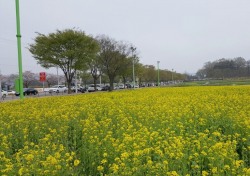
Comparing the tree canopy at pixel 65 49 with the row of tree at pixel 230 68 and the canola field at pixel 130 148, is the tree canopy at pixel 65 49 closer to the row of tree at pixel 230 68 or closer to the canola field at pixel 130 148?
the canola field at pixel 130 148

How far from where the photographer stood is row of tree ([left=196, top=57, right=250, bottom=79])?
98.1 m

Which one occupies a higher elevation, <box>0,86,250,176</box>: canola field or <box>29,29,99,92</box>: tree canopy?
<box>29,29,99,92</box>: tree canopy

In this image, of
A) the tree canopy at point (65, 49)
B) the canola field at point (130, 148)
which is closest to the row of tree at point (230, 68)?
the tree canopy at point (65, 49)

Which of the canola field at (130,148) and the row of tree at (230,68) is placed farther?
the row of tree at (230,68)

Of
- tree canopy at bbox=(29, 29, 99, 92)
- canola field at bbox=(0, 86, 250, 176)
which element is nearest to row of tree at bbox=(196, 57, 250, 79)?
tree canopy at bbox=(29, 29, 99, 92)

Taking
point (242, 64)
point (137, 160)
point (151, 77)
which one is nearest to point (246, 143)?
point (137, 160)

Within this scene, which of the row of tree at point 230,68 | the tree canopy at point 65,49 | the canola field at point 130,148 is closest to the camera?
the canola field at point 130,148

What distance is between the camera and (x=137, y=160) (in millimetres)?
3578

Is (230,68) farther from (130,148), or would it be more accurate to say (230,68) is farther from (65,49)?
(130,148)

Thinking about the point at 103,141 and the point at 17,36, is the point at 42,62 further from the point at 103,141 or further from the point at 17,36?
the point at 103,141

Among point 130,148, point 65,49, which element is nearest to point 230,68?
point 65,49

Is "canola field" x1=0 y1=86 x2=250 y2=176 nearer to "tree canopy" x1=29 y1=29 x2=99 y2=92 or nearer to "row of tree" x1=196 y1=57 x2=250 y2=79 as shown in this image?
"tree canopy" x1=29 y1=29 x2=99 y2=92

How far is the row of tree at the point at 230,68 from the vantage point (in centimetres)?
9812

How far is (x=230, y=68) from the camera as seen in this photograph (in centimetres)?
10319
